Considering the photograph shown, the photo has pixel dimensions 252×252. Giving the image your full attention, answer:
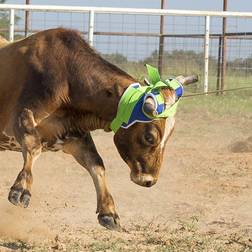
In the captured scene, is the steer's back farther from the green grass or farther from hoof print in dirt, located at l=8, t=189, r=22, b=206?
the green grass

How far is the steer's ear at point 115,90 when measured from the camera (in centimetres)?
660

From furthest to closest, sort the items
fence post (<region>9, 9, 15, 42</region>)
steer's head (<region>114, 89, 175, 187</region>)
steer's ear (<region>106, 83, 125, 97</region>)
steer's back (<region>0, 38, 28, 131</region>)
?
fence post (<region>9, 9, 15, 42</region>) → steer's back (<region>0, 38, 28, 131</region>) → steer's ear (<region>106, 83, 125, 97</region>) → steer's head (<region>114, 89, 175, 187</region>)

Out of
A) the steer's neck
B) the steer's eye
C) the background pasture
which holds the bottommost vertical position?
the background pasture

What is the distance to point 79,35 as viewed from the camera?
7094mm

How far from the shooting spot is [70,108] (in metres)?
6.75

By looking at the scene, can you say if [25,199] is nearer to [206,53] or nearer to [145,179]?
[145,179]

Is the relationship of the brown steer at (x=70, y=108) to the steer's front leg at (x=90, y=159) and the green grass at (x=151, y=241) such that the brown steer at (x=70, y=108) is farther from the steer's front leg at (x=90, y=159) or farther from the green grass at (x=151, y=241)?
the green grass at (x=151, y=241)

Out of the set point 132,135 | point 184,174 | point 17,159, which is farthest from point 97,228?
point 17,159

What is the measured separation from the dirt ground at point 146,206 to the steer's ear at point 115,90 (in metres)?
1.19

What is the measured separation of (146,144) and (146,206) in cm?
227

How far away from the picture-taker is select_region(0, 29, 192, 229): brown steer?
252 inches

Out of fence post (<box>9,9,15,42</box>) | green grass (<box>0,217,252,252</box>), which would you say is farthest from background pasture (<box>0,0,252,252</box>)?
fence post (<box>9,9,15,42</box>)

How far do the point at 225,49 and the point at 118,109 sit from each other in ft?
35.8

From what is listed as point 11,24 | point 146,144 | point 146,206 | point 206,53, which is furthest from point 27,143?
point 206,53
